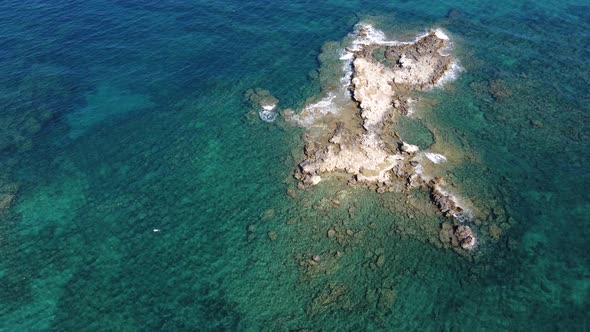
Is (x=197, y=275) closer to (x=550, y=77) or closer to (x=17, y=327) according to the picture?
(x=17, y=327)

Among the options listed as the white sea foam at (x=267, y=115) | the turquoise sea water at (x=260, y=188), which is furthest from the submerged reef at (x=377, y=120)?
the turquoise sea water at (x=260, y=188)

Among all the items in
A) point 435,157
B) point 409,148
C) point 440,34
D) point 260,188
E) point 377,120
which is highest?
point 440,34

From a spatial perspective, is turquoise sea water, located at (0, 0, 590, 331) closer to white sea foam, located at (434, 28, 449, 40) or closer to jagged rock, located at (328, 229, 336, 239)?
jagged rock, located at (328, 229, 336, 239)

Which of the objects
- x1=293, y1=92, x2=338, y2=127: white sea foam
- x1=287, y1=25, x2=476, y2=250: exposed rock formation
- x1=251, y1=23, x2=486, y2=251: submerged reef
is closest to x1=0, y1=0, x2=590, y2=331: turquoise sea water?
x1=251, y1=23, x2=486, y2=251: submerged reef

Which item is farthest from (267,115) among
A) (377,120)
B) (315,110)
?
(377,120)

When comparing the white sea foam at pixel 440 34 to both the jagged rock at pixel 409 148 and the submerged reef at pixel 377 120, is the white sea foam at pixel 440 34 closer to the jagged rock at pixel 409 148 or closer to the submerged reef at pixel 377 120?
the submerged reef at pixel 377 120

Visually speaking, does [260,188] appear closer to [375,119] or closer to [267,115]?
[267,115]

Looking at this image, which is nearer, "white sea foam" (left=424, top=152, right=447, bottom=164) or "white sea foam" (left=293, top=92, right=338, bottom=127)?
"white sea foam" (left=424, top=152, right=447, bottom=164)
